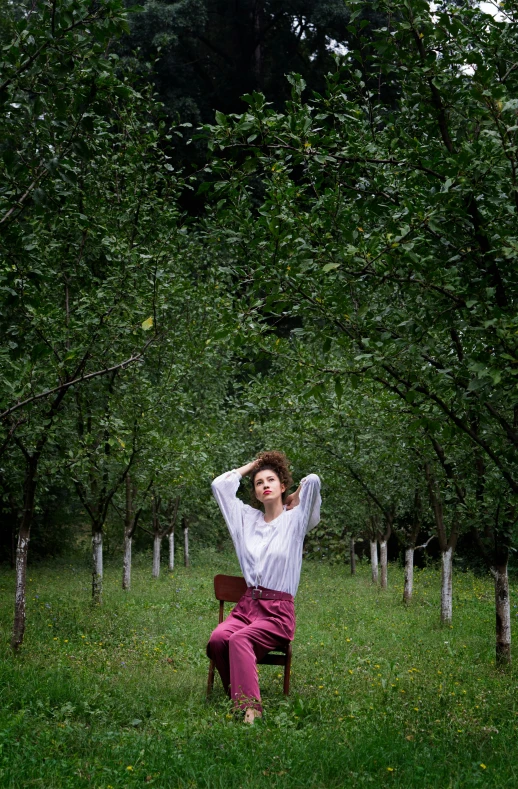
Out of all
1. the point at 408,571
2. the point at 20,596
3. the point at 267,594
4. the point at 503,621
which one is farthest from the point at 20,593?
the point at 408,571

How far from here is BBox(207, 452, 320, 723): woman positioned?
575 centimetres

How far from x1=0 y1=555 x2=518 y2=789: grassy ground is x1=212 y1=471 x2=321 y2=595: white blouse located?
3.02 ft

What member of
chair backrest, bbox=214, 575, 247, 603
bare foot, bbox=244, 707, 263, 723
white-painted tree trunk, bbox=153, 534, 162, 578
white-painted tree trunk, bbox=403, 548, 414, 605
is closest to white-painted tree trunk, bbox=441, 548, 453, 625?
white-painted tree trunk, bbox=403, 548, 414, 605

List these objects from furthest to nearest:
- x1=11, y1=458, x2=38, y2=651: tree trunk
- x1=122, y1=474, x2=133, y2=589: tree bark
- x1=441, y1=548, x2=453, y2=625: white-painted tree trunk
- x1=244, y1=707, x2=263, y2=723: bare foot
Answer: x1=122, y1=474, x2=133, y2=589: tree bark
x1=441, y1=548, x2=453, y2=625: white-painted tree trunk
x1=11, y1=458, x2=38, y2=651: tree trunk
x1=244, y1=707, x2=263, y2=723: bare foot

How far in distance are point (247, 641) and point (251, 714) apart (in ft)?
1.82

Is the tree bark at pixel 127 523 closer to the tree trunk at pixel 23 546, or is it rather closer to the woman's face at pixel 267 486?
the tree trunk at pixel 23 546

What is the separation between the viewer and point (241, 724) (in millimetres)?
5133

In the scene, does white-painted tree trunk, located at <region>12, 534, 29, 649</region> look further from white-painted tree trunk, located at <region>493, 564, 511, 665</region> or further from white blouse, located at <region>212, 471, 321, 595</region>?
white-painted tree trunk, located at <region>493, 564, 511, 665</region>

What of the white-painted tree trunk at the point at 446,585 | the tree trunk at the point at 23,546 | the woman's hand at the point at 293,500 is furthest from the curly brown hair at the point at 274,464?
the white-painted tree trunk at the point at 446,585

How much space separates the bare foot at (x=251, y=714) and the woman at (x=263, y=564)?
0.69 feet

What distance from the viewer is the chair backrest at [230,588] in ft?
21.7

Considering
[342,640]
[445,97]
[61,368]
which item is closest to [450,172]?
[445,97]

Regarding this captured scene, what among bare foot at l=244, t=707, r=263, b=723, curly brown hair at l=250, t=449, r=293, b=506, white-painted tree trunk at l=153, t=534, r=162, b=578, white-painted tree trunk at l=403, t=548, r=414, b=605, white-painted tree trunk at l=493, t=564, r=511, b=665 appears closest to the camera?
bare foot at l=244, t=707, r=263, b=723

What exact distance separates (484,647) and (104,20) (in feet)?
30.0
